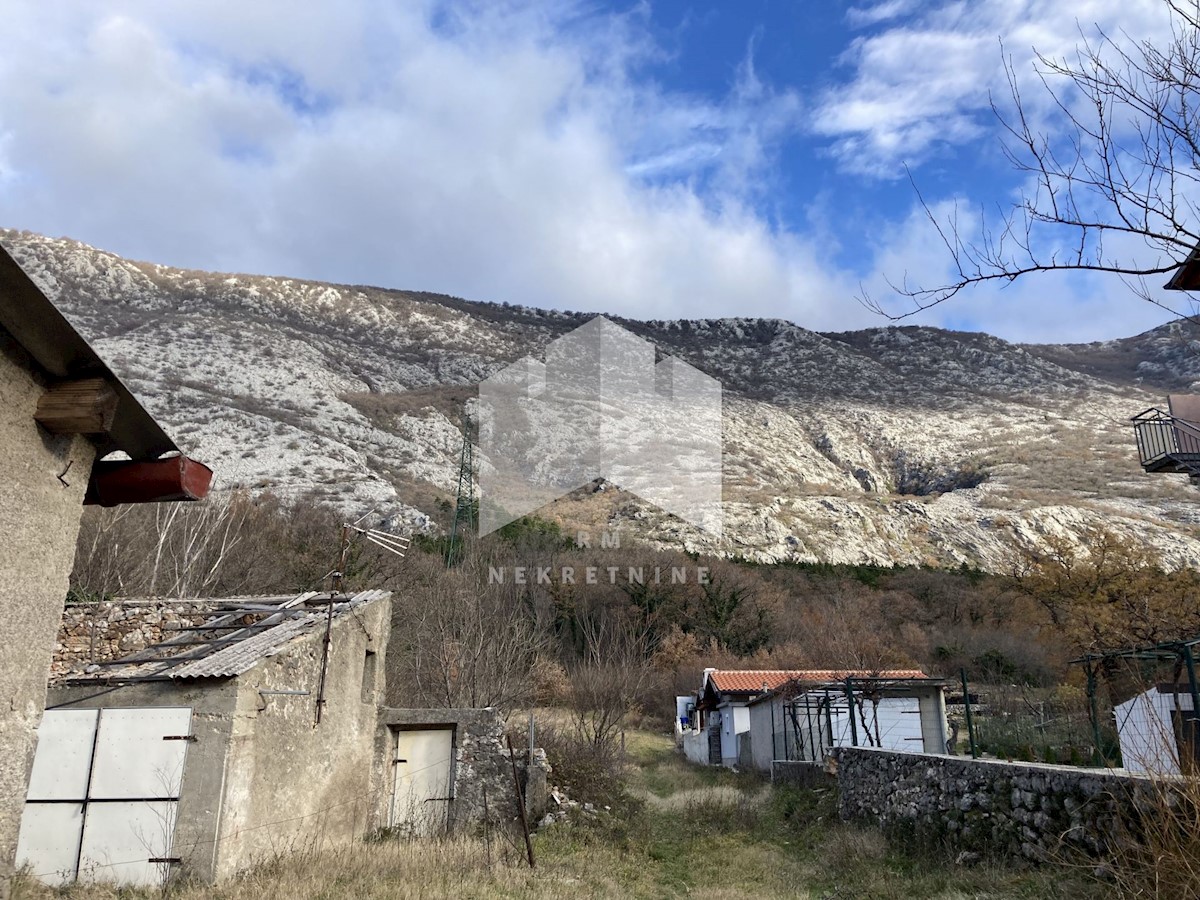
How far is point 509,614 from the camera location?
2256 centimetres

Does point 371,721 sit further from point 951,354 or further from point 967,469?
point 951,354

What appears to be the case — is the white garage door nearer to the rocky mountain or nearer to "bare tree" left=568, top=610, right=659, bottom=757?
"bare tree" left=568, top=610, right=659, bottom=757

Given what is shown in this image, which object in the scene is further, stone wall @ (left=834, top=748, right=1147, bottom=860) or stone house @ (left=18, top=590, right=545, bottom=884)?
stone house @ (left=18, top=590, right=545, bottom=884)

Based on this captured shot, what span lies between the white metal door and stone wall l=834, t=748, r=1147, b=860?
635cm

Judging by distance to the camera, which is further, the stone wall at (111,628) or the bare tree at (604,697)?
the bare tree at (604,697)

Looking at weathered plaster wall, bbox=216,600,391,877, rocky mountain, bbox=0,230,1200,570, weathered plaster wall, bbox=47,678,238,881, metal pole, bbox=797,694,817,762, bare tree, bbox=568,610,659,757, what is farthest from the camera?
rocky mountain, bbox=0,230,1200,570

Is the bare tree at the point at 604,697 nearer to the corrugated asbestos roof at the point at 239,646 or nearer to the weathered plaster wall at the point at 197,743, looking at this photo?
the corrugated asbestos roof at the point at 239,646

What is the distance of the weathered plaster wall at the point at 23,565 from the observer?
12.1ft

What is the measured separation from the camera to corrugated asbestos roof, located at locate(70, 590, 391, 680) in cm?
841

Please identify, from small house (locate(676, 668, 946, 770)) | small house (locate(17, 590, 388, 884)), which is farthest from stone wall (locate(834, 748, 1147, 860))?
small house (locate(17, 590, 388, 884))

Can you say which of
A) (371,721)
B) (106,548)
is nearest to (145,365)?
(106,548)

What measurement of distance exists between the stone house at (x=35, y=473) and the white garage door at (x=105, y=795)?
15.4 feet

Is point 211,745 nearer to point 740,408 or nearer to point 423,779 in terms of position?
point 423,779

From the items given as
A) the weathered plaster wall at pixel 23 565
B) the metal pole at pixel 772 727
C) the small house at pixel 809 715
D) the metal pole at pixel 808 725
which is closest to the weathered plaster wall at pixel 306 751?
the weathered plaster wall at pixel 23 565
